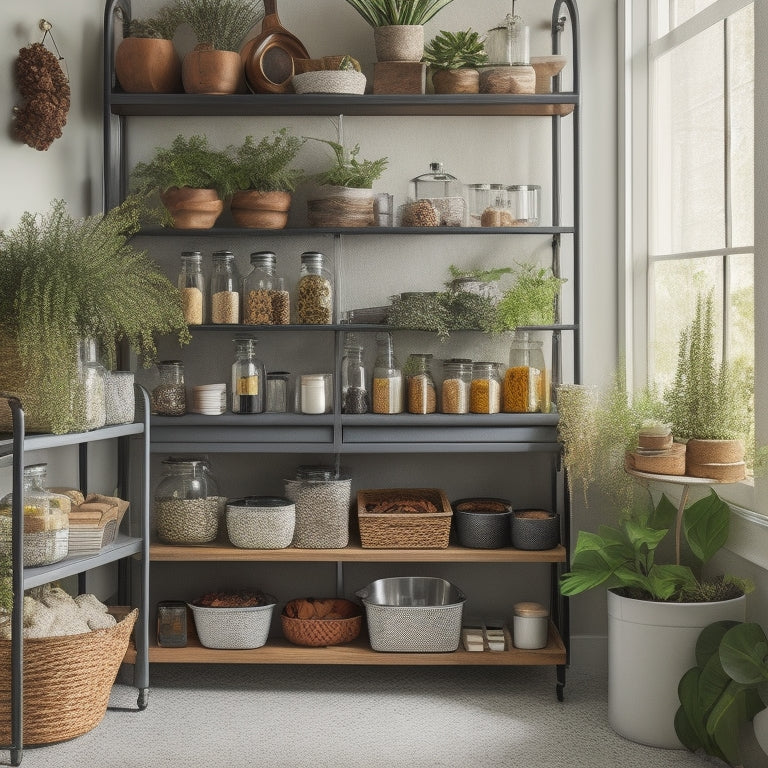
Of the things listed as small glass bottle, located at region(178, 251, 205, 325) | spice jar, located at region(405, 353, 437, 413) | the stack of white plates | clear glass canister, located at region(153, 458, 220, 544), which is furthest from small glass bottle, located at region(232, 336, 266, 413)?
spice jar, located at region(405, 353, 437, 413)

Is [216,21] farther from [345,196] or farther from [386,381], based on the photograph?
[386,381]

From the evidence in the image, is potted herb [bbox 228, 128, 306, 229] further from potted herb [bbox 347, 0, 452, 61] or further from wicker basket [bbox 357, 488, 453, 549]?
wicker basket [bbox 357, 488, 453, 549]

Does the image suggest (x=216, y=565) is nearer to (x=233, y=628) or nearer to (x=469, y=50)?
(x=233, y=628)

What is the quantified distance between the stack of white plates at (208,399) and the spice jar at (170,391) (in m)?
0.05

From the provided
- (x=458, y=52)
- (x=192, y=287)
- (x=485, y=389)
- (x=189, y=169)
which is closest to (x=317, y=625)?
(x=485, y=389)

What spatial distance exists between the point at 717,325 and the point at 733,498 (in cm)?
56

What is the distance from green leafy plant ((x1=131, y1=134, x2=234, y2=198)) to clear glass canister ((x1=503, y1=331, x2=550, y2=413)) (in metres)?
1.19

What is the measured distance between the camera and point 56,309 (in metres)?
2.59

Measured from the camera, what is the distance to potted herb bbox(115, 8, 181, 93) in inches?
130

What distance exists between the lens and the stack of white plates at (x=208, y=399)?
3326 mm

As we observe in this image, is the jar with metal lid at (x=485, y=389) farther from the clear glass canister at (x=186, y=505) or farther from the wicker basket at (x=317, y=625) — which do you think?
the clear glass canister at (x=186, y=505)

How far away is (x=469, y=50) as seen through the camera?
3.35 m

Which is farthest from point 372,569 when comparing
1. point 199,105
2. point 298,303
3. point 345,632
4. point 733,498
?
point 199,105

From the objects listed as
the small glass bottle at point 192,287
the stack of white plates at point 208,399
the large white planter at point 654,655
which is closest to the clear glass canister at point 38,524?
the stack of white plates at point 208,399
